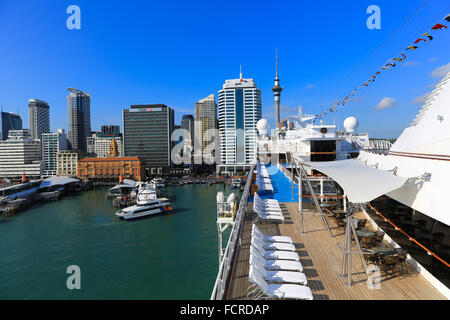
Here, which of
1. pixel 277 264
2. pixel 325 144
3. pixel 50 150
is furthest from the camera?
pixel 50 150

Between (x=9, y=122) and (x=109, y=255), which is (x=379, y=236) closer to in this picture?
(x=109, y=255)

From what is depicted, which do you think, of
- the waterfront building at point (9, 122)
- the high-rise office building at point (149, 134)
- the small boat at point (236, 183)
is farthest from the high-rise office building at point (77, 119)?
the small boat at point (236, 183)

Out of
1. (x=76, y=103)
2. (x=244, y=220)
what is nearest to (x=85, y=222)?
(x=244, y=220)

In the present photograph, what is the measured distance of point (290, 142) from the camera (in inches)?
1137

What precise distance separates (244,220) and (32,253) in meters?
19.9

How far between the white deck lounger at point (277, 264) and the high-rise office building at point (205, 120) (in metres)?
109

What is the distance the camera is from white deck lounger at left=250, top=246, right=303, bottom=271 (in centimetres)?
586

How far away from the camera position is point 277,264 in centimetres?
600

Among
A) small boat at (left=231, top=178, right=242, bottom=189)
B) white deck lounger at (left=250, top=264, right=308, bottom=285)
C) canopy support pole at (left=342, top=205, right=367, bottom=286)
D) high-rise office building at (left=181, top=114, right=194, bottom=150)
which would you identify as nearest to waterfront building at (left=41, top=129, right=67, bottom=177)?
small boat at (left=231, top=178, right=242, bottom=189)

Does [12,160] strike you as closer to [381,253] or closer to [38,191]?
[38,191]

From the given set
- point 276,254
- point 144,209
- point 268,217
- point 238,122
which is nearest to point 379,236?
point 268,217

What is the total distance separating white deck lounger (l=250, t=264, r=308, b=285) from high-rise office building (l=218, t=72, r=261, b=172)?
76022 mm

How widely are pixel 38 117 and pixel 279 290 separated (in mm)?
171366
